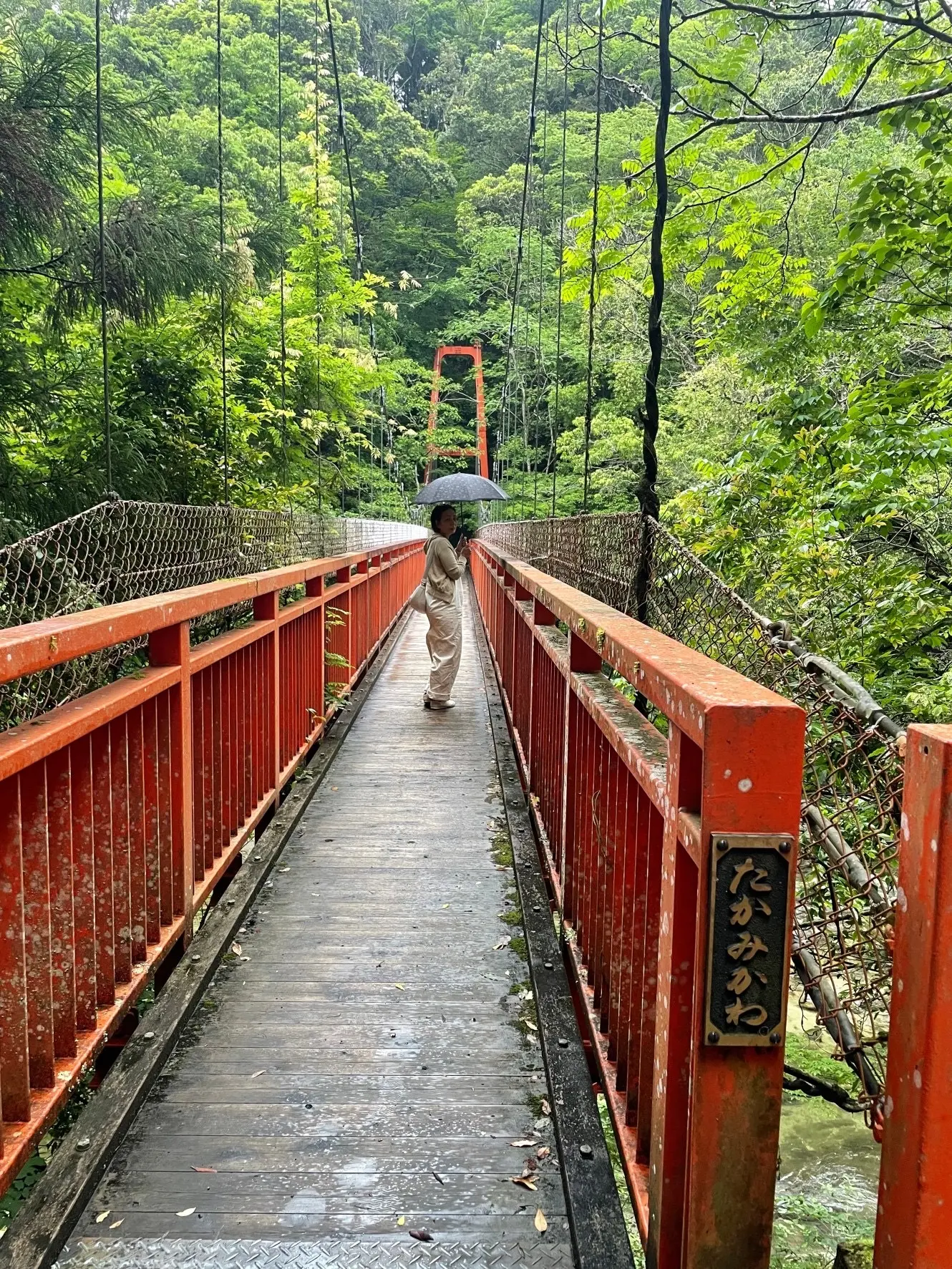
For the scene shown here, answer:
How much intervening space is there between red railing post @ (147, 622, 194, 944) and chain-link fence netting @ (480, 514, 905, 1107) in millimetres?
990

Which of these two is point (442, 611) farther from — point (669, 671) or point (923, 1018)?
point (923, 1018)

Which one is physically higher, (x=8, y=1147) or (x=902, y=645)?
(x=902, y=645)

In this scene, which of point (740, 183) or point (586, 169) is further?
point (586, 169)

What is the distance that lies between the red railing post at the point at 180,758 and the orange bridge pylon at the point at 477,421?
24.2m

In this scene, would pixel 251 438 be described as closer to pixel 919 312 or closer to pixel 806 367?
pixel 806 367

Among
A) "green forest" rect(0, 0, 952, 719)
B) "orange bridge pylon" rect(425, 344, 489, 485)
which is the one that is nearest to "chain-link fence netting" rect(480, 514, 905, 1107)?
"green forest" rect(0, 0, 952, 719)

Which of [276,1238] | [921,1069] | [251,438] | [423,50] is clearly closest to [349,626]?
[251,438]

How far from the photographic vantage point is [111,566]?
2053mm

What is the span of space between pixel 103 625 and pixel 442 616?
4.10m

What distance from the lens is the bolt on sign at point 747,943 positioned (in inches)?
33.7

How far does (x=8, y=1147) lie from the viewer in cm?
121

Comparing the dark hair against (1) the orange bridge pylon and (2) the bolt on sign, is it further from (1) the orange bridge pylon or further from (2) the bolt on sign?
(1) the orange bridge pylon

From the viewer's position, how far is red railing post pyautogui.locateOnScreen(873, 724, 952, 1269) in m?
0.66

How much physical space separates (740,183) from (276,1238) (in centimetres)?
446
